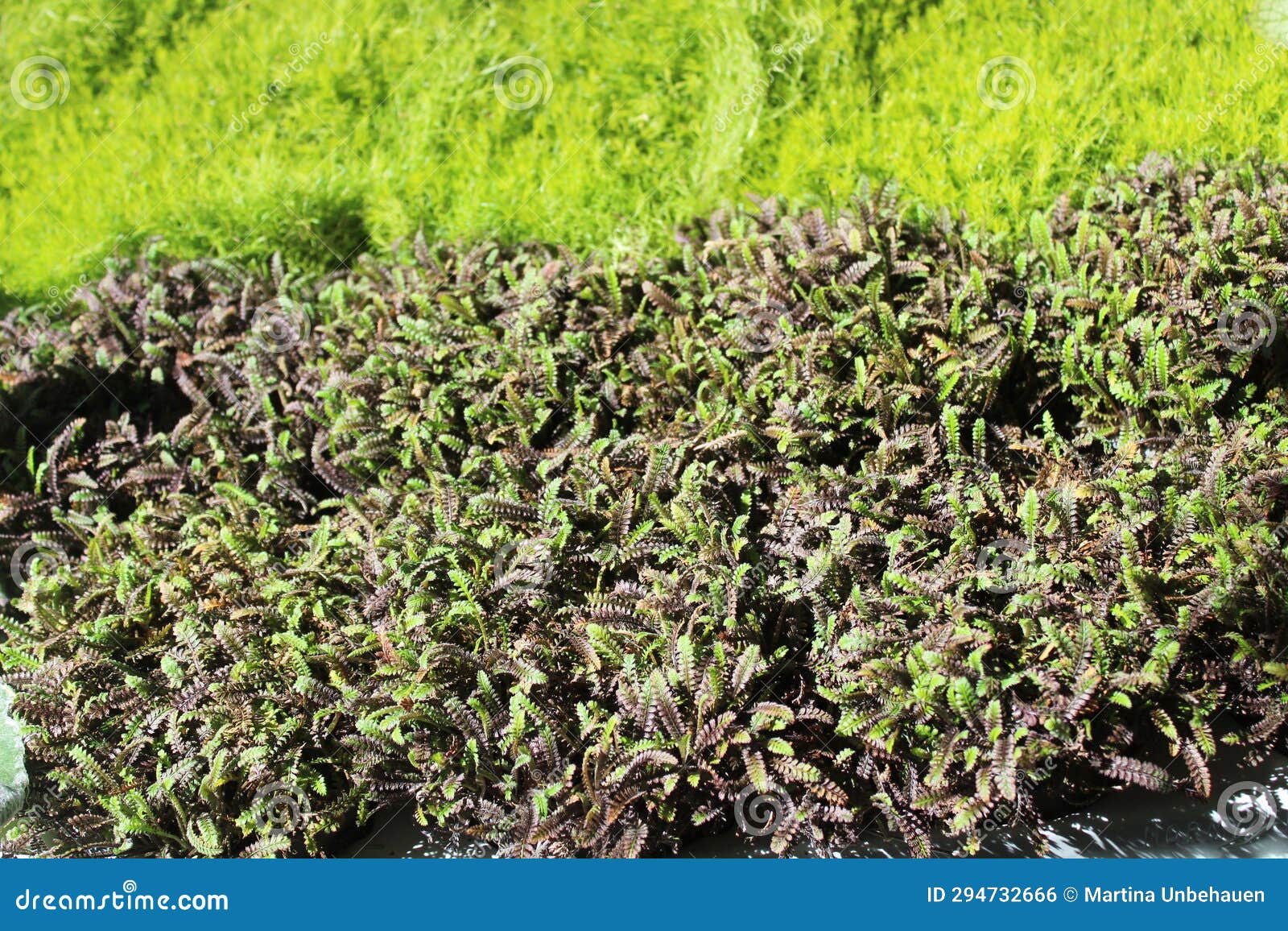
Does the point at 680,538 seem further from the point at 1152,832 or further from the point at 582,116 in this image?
the point at 582,116

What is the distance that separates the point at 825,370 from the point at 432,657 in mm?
1874

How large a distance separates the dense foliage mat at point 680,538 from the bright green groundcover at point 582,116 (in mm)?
347

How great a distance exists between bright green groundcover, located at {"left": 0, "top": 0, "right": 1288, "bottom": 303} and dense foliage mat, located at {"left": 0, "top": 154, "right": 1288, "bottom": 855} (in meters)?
0.35

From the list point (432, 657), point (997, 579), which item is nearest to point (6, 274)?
point (432, 657)

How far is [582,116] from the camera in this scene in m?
5.86

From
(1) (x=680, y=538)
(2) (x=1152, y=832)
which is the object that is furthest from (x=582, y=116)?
(2) (x=1152, y=832)

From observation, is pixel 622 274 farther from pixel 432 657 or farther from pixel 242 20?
pixel 242 20

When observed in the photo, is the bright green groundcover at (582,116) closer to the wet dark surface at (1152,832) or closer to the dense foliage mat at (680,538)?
the dense foliage mat at (680,538)

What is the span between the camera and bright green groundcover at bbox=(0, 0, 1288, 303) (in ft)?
16.9

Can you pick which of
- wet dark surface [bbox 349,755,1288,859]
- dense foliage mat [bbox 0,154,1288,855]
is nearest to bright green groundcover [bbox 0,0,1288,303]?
dense foliage mat [bbox 0,154,1288,855]

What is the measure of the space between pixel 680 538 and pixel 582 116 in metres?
2.68

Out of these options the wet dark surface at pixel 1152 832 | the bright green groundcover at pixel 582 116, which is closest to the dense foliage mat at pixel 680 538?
the wet dark surface at pixel 1152 832

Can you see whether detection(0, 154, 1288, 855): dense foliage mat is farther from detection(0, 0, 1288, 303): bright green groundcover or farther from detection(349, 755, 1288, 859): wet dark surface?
detection(0, 0, 1288, 303): bright green groundcover

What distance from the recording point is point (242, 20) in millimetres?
7066
